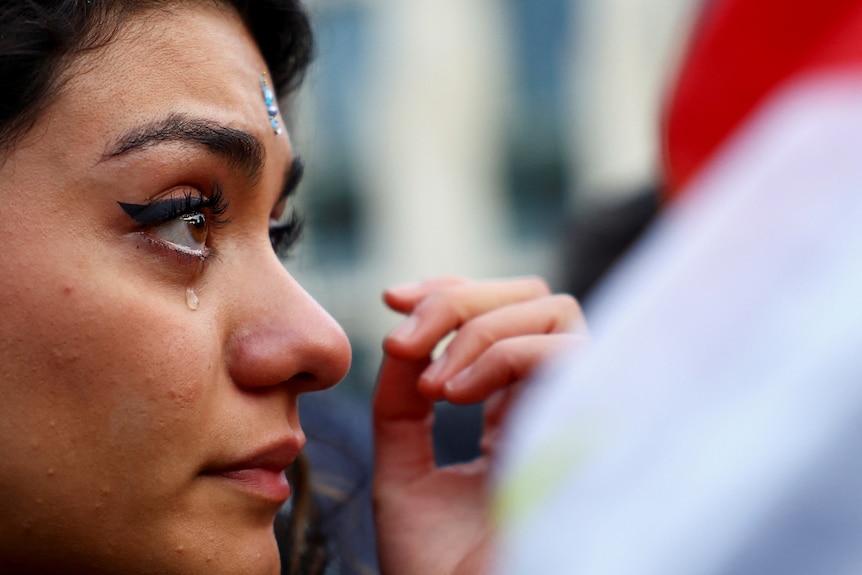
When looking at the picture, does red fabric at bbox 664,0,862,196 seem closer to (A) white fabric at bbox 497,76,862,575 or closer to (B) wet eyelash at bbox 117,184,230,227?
(A) white fabric at bbox 497,76,862,575

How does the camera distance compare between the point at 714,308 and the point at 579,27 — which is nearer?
the point at 714,308

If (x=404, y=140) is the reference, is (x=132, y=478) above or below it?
above

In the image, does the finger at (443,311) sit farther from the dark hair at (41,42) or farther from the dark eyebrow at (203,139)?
the dark hair at (41,42)

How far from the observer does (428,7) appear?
13.0 meters

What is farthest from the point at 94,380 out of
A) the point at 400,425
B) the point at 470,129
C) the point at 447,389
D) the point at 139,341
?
the point at 470,129

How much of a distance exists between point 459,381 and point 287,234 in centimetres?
49

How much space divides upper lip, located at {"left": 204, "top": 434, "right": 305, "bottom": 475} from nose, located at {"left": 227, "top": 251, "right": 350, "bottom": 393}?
0.28 feet

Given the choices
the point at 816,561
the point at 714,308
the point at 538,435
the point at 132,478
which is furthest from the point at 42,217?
the point at 816,561

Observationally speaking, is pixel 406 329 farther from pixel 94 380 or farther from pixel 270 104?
pixel 94 380

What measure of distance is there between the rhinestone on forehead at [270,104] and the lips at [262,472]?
538mm

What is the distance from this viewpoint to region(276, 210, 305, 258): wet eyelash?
1878 millimetres

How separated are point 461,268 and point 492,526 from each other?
37.6 ft

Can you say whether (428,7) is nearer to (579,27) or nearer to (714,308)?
(579,27)

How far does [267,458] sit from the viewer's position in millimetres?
1469
